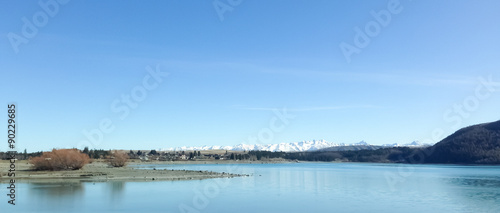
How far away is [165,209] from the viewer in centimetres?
3728

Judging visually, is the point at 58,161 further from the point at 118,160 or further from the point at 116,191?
the point at 116,191

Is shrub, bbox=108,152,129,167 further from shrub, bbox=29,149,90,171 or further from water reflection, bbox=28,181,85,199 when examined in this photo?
water reflection, bbox=28,181,85,199

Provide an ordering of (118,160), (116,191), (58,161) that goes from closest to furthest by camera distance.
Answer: (116,191) → (58,161) → (118,160)

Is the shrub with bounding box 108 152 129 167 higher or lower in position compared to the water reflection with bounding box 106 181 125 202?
higher

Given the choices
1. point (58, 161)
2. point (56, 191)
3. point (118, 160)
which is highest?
point (58, 161)

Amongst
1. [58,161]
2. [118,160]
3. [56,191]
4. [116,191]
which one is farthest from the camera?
[118,160]

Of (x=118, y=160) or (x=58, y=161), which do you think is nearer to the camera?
(x=58, y=161)

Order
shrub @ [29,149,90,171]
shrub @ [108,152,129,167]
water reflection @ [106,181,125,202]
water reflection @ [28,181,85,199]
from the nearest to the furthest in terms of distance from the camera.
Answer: water reflection @ [106,181,125,202] → water reflection @ [28,181,85,199] → shrub @ [29,149,90,171] → shrub @ [108,152,129,167]

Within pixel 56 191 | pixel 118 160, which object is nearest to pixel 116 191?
pixel 56 191

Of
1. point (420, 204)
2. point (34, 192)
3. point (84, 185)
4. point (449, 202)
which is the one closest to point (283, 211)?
point (420, 204)

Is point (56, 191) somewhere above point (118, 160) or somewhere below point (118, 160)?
below

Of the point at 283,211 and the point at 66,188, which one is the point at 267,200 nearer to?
the point at 283,211

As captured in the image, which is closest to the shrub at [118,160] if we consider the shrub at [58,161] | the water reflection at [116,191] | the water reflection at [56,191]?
the shrub at [58,161]

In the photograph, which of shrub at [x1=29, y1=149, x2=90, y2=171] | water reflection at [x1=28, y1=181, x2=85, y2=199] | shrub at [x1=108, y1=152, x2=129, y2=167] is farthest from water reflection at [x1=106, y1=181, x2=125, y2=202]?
shrub at [x1=108, y1=152, x2=129, y2=167]
